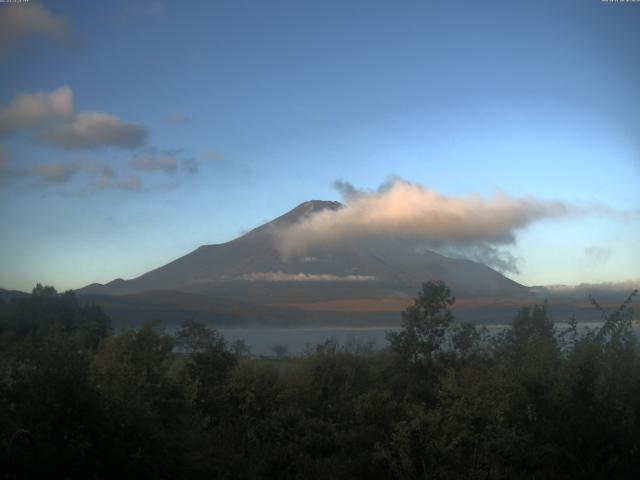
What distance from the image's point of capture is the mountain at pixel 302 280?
319 ft

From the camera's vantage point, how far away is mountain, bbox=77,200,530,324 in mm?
97312

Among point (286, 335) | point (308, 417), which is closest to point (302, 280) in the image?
point (286, 335)

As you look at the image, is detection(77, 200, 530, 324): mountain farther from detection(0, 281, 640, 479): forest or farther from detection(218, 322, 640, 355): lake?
detection(0, 281, 640, 479): forest

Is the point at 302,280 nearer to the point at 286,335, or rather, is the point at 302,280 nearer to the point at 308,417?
the point at 286,335

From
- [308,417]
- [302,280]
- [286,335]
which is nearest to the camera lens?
[308,417]

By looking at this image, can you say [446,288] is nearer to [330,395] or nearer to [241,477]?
[330,395]

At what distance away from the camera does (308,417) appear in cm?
1995

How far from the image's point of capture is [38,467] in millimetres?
9852

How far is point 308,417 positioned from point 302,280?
4528 inches

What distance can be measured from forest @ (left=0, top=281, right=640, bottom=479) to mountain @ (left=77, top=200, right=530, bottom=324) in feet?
191

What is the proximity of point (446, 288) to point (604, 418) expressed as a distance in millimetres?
17901

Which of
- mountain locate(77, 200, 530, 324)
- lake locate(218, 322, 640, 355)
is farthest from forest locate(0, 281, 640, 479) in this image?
mountain locate(77, 200, 530, 324)

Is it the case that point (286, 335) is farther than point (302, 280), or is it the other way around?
point (302, 280)

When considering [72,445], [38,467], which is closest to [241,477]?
[72,445]
